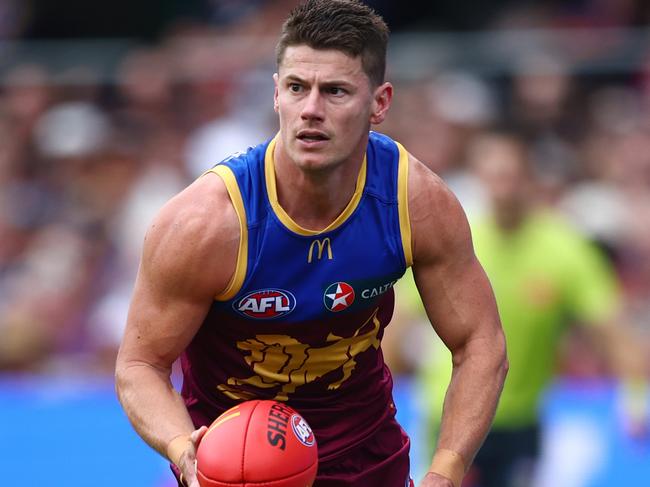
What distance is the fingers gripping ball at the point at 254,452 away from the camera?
4.58 metres

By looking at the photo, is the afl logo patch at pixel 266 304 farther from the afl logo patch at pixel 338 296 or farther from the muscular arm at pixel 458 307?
the muscular arm at pixel 458 307

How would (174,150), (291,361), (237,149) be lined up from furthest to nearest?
(174,150)
(237,149)
(291,361)

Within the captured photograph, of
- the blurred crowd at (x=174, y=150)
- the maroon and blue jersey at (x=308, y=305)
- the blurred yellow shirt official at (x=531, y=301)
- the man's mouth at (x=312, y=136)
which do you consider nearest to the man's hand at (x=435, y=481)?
the maroon and blue jersey at (x=308, y=305)

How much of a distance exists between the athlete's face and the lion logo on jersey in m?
0.68

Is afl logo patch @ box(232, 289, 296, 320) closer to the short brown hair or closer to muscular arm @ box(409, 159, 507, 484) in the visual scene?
muscular arm @ box(409, 159, 507, 484)

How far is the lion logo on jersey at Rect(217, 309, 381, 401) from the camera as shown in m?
5.16

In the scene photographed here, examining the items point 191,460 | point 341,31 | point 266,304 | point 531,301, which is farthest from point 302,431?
point 531,301

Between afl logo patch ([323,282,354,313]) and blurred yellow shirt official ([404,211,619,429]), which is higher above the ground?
blurred yellow shirt official ([404,211,619,429])

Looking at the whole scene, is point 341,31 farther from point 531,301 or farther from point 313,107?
point 531,301

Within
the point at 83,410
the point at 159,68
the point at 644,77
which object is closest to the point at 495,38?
the point at 644,77

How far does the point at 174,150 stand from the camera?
11555 mm

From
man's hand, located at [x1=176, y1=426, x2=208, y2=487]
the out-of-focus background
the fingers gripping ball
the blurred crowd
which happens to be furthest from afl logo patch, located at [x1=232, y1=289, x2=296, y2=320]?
the blurred crowd

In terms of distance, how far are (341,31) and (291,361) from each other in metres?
1.20

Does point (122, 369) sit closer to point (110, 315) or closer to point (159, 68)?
point (110, 315)
